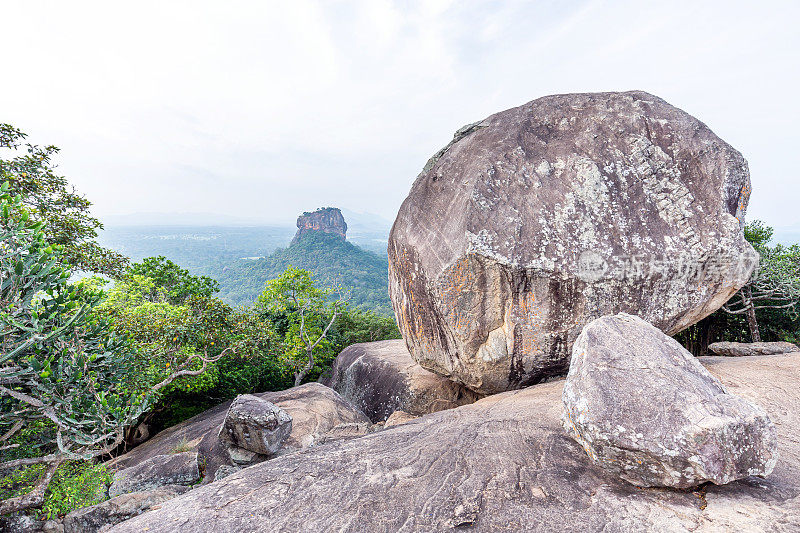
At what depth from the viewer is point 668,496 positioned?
11.7 feet

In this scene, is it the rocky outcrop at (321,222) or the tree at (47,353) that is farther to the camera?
the rocky outcrop at (321,222)

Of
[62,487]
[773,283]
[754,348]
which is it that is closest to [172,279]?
[62,487]

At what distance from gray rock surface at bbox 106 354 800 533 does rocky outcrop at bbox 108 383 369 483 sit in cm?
368

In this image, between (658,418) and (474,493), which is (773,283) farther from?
(474,493)

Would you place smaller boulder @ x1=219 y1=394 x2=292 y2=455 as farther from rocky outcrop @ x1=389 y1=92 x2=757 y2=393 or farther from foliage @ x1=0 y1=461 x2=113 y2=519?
rocky outcrop @ x1=389 y1=92 x2=757 y2=393

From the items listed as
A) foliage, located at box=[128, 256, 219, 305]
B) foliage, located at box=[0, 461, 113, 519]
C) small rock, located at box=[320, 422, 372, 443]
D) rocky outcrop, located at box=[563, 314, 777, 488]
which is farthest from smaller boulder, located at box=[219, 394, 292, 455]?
foliage, located at box=[128, 256, 219, 305]

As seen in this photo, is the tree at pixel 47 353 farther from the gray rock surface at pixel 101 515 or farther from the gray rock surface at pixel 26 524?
the gray rock surface at pixel 101 515

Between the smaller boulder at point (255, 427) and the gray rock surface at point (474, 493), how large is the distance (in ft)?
9.66

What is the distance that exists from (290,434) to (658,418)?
7.85m

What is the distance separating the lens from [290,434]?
8.70m

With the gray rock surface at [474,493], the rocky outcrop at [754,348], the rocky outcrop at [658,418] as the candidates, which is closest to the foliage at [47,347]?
the gray rock surface at [474,493]

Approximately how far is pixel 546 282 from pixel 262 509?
5769mm

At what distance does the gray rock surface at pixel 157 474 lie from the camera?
865 cm

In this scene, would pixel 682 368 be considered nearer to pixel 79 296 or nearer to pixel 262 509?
pixel 262 509
